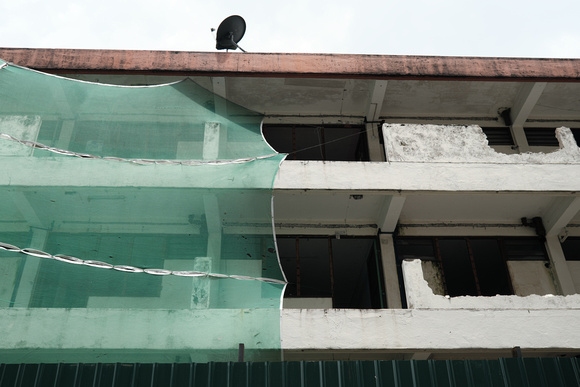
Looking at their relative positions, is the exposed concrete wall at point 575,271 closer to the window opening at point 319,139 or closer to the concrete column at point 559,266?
the concrete column at point 559,266

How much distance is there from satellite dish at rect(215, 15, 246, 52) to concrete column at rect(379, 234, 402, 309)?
4.15 meters

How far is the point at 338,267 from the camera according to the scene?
12195 mm

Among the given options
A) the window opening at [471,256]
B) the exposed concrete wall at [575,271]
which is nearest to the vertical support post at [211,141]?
the window opening at [471,256]

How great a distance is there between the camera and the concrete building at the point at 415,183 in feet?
24.1

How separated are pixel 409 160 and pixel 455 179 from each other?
751 millimetres

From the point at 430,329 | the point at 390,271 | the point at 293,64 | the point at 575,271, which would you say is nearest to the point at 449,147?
the point at 390,271

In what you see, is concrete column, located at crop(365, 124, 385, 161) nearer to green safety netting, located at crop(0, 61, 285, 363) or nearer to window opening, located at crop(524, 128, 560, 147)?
window opening, located at crop(524, 128, 560, 147)

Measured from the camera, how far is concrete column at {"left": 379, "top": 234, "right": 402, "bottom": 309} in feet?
29.5

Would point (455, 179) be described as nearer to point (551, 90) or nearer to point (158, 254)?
point (551, 90)

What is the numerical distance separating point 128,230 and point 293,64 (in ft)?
13.7

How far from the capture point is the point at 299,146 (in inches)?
458

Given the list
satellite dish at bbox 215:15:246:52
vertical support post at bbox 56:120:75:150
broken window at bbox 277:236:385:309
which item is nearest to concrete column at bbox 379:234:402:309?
broken window at bbox 277:236:385:309

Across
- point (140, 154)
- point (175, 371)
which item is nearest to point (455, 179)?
point (140, 154)

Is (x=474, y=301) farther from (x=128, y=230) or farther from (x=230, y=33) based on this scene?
(x=230, y=33)
